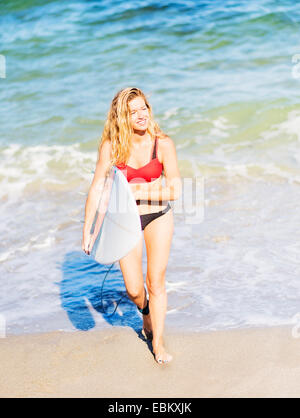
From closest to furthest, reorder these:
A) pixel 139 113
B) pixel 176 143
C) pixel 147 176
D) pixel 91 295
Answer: pixel 139 113 → pixel 147 176 → pixel 91 295 → pixel 176 143

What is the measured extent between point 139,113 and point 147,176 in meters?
0.39

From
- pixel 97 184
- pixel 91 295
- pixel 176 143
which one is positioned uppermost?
pixel 97 184

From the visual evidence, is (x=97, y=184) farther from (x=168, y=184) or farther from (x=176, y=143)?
(x=176, y=143)

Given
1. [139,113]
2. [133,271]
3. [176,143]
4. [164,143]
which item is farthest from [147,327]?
[176,143]

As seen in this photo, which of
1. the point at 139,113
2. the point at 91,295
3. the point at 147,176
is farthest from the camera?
the point at 91,295

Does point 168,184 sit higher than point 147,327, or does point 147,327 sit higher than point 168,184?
point 168,184

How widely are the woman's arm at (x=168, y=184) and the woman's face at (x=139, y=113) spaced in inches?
5.9

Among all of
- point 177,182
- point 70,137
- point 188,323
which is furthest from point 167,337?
point 70,137

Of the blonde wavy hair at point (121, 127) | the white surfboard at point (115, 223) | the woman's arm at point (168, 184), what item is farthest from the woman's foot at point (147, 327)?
the blonde wavy hair at point (121, 127)

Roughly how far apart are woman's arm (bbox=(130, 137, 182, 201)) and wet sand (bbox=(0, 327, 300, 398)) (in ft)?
3.22

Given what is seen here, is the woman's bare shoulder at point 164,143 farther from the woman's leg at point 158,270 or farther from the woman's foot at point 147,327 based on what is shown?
the woman's foot at point 147,327

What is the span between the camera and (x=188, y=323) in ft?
13.2

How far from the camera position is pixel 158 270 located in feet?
11.6
